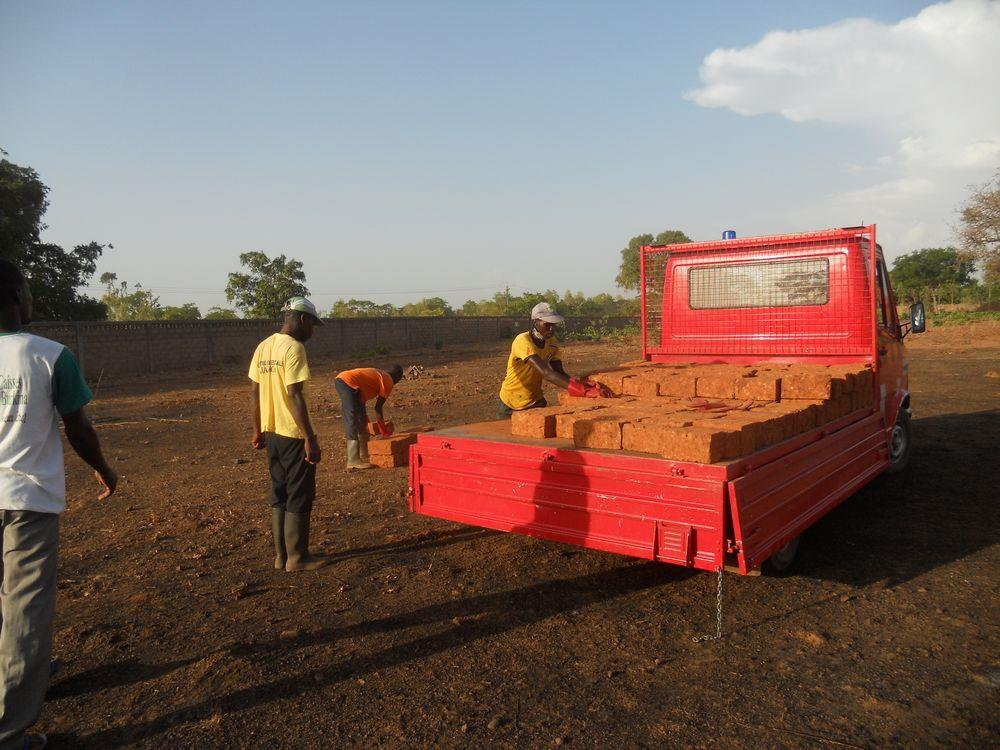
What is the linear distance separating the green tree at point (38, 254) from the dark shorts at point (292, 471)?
17.5 m

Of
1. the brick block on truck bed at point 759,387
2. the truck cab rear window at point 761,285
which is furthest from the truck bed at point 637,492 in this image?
the truck cab rear window at point 761,285

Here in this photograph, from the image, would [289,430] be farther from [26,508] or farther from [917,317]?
[917,317]

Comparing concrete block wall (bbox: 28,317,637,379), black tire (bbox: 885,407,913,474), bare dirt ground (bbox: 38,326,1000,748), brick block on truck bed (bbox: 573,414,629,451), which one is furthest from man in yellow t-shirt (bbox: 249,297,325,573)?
concrete block wall (bbox: 28,317,637,379)

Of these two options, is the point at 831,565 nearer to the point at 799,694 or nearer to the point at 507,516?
the point at 799,694

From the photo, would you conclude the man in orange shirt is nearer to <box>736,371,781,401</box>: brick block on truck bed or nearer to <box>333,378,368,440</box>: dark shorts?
<box>333,378,368,440</box>: dark shorts

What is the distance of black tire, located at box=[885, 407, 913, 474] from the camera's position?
21.2 ft

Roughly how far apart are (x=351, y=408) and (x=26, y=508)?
4623 mm

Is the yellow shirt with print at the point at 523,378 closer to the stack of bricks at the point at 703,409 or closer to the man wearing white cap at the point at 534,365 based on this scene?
the man wearing white cap at the point at 534,365

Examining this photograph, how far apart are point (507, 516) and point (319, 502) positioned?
269cm

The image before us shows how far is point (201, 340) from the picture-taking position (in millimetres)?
20719

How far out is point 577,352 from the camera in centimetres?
2669

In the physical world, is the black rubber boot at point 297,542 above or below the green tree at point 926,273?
below

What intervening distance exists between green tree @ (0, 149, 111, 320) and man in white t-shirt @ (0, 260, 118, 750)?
1864 centimetres

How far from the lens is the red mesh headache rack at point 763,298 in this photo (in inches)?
213
